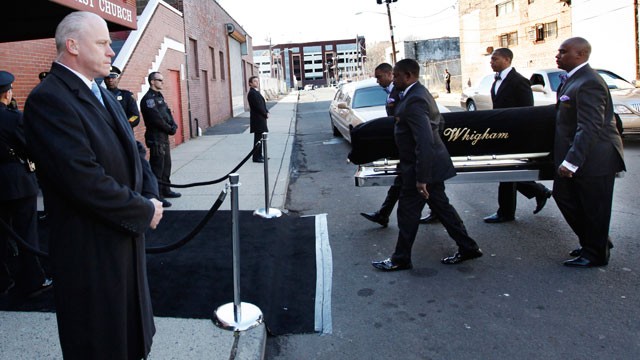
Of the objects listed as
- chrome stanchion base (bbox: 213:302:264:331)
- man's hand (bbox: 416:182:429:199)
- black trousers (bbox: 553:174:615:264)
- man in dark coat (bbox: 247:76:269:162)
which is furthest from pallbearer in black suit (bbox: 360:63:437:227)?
man in dark coat (bbox: 247:76:269:162)

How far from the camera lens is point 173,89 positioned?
1578 centimetres

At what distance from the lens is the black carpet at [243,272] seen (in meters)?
4.33

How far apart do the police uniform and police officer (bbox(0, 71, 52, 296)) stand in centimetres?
369

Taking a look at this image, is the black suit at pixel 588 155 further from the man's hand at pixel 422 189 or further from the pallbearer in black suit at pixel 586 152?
the man's hand at pixel 422 189

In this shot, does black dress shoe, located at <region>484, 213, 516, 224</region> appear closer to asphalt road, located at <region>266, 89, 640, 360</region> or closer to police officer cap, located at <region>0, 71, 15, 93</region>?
asphalt road, located at <region>266, 89, 640, 360</region>

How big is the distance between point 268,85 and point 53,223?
56.2 meters

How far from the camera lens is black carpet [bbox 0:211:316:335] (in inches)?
170

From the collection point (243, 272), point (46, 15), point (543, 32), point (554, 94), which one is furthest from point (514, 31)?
point (46, 15)

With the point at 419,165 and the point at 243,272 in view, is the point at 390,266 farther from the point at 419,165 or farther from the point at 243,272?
the point at 243,272

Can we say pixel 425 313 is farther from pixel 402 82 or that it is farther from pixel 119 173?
pixel 119 173

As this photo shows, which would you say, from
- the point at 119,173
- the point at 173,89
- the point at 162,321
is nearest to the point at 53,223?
the point at 119,173

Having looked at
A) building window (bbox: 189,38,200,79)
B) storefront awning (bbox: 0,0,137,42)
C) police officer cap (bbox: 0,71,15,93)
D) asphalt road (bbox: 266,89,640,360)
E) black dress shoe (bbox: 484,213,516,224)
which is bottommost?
asphalt road (bbox: 266,89,640,360)

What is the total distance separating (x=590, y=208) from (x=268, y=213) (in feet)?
13.2

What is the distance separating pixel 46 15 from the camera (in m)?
5.14
